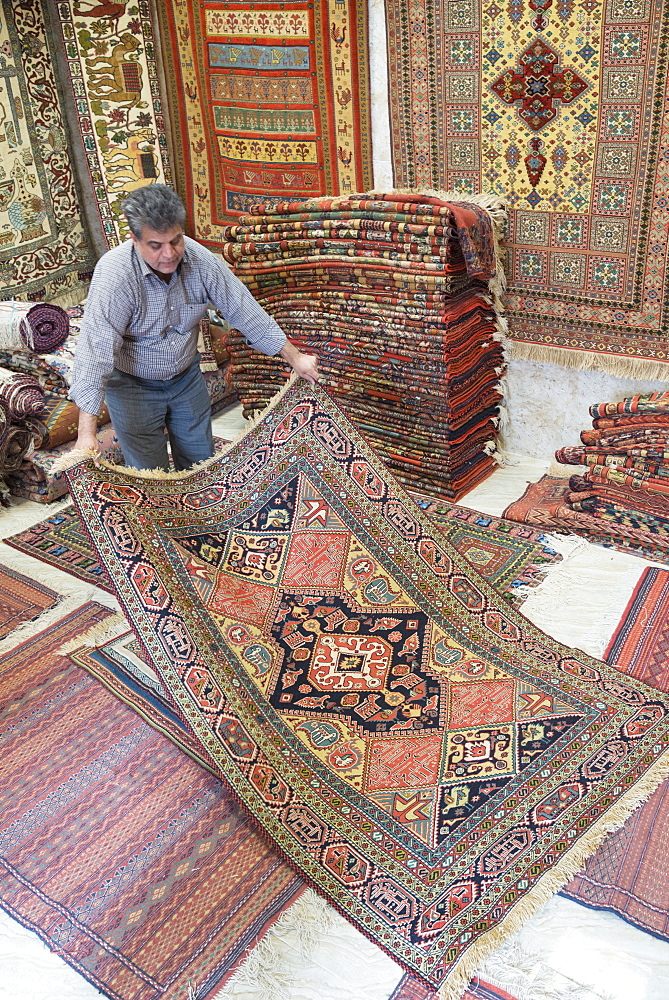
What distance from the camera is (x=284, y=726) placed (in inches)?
103

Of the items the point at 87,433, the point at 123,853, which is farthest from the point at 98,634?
the point at 123,853

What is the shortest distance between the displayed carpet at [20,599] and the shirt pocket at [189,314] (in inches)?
48.8

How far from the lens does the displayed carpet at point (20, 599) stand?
3.42m

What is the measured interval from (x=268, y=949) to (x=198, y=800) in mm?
521

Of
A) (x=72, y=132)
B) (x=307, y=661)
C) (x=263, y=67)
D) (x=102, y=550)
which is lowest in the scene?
(x=307, y=661)

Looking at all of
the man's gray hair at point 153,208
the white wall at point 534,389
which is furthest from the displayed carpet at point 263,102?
the man's gray hair at point 153,208

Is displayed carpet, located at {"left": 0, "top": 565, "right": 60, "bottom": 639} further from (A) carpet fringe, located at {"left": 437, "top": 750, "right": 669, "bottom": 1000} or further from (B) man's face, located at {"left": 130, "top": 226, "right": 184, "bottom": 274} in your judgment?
(A) carpet fringe, located at {"left": 437, "top": 750, "right": 669, "bottom": 1000}

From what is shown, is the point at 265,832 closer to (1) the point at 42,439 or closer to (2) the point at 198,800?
(2) the point at 198,800

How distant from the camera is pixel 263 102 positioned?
462 cm

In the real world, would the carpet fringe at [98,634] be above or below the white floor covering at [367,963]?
below

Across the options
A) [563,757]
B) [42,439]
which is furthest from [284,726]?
[42,439]

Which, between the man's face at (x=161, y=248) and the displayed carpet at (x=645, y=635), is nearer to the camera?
the man's face at (x=161, y=248)

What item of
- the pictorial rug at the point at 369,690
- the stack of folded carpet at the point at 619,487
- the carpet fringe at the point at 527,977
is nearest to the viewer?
the carpet fringe at the point at 527,977

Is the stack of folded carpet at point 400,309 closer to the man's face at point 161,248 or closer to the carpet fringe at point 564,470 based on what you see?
the carpet fringe at point 564,470
